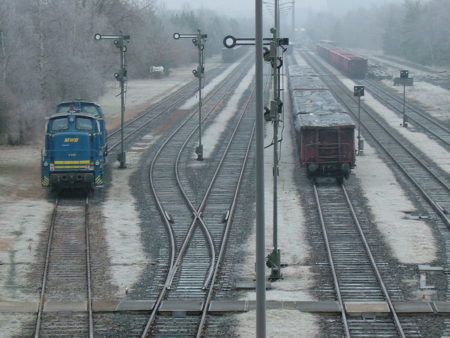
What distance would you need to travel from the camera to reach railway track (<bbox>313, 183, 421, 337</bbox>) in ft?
55.1

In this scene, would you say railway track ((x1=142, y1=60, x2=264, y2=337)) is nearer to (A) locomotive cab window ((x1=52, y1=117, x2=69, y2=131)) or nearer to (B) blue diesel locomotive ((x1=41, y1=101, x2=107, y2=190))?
(B) blue diesel locomotive ((x1=41, y1=101, x2=107, y2=190))

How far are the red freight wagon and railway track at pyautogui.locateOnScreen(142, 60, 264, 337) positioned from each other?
3039 millimetres

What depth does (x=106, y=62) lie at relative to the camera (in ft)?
238

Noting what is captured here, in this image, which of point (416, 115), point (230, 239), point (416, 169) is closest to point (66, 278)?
point (230, 239)

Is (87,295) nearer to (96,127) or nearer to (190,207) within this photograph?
(190,207)

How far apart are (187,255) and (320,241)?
3.95 meters

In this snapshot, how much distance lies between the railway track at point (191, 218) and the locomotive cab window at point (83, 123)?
3.46 metres

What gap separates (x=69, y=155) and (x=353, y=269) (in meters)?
12.1

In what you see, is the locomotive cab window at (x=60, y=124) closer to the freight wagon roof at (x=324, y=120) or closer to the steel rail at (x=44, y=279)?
the steel rail at (x=44, y=279)

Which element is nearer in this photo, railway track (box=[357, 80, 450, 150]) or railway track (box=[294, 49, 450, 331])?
railway track (box=[294, 49, 450, 331])

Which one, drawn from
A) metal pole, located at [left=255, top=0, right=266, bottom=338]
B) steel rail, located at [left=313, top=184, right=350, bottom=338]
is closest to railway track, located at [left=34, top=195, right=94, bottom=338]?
steel rail, located at [left=313, top=184, right=350, bottom=338]

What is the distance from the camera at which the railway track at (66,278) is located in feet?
56.3

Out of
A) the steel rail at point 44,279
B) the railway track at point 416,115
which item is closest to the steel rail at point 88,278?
the steel rail at point 44,279

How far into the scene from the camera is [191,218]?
89.2 feet
